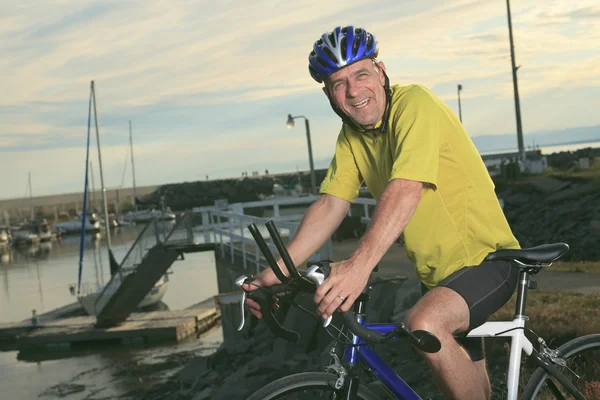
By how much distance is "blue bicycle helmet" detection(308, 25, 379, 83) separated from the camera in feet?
10.6

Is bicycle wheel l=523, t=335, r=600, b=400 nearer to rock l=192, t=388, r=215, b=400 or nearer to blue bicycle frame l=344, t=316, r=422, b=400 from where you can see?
blue bicycle frame l=344, t=316, r=422, b=400

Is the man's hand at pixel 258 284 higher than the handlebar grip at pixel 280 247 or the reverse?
the reverse

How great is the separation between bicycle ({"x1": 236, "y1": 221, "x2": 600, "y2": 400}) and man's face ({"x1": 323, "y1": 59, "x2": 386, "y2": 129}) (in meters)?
0.71

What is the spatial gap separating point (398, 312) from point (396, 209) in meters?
6.86

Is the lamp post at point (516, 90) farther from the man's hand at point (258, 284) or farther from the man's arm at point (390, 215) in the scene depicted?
the man's arm at point (390, 215)

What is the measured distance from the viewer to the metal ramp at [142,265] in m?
23.2

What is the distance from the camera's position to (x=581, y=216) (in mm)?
31031

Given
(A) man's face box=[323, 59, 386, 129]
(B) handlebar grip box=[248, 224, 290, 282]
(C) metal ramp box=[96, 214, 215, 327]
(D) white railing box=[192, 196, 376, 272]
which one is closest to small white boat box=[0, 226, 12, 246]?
(C) metal ramp box=[96, 214, 215, 327]

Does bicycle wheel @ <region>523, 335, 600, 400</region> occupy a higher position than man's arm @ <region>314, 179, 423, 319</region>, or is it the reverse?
man's arm @ <region>314, 179, 423, 319</region>

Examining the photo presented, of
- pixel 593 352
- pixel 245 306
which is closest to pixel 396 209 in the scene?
pixel 245 306

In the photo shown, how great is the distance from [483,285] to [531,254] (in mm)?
260

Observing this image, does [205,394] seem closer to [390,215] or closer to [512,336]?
[512,336]

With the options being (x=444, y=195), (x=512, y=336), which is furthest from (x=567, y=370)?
(x=444, y=195)

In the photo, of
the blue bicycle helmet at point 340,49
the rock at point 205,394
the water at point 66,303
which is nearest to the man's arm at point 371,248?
the blue bicycle helmet at point 340,49
